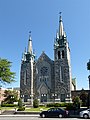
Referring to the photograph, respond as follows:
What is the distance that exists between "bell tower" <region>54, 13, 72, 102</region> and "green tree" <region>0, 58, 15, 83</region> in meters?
20.0

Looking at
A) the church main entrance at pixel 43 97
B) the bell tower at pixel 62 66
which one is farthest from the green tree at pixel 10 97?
the bell tower at pixel 62 66

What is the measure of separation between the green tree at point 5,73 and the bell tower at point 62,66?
65.5ft

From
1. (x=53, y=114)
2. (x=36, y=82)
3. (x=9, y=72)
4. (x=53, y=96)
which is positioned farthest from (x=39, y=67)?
(x=53, y=114)

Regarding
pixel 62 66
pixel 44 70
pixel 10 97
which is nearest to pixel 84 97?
pixel 62 66

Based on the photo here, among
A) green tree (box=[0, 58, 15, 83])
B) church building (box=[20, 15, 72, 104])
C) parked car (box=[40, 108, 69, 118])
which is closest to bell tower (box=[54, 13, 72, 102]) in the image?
church building (box=[20, 15, 72, 104])

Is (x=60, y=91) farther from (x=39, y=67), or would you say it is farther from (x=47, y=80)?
(x=39, y=67)

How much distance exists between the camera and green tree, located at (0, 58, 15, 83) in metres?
49.0

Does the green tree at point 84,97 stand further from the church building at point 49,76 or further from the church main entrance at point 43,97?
the church main entrance at point 43,97

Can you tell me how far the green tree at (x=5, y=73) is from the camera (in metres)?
49.0

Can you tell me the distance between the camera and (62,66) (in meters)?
66.8

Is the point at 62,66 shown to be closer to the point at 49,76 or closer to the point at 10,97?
the point at 49,76

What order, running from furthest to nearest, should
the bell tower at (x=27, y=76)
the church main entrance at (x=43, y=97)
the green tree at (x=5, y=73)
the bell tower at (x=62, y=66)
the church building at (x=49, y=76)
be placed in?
1. the bell tower at (x=27, y=76)
2. the church main entrance at (x=43, y=97)
3. the church building at (x=49, y=76)
4. the bell tower at (x=62, y=66)
5. the green tree at (x=5, y=73)

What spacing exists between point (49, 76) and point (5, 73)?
862 inches

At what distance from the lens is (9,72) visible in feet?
163
